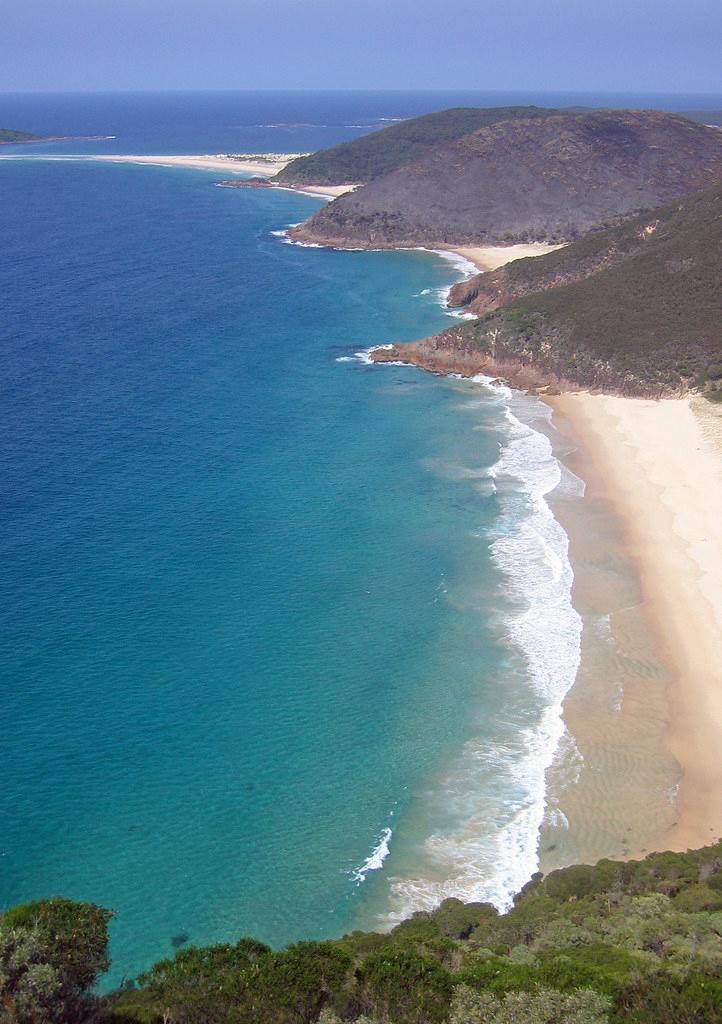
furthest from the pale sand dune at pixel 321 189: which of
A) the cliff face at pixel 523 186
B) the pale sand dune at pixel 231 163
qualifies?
the cliff face at pixel 523 186

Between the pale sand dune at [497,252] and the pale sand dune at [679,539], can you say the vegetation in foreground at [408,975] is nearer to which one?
the pale sand dune at [679,539]

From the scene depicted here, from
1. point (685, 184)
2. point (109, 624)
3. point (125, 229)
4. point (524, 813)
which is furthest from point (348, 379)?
point (685, 184)

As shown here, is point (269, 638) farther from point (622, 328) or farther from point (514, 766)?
point (622, 328)

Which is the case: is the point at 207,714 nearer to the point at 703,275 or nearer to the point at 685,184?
the point at 703,275

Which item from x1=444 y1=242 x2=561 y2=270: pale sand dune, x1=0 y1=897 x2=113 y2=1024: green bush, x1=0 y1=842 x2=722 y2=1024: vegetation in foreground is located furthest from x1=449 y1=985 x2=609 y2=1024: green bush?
x1=444 y1=242 x2=561 y2=270: pale sand dune

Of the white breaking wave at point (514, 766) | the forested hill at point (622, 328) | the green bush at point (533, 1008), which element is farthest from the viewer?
the forested hill at point (622, 328)

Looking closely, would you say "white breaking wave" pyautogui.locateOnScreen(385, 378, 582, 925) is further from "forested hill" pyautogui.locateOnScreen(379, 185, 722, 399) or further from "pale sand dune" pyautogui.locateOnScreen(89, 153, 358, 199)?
"pale sand dune" pyautogui.locateOnScreen(89, 153, 358, 199)
